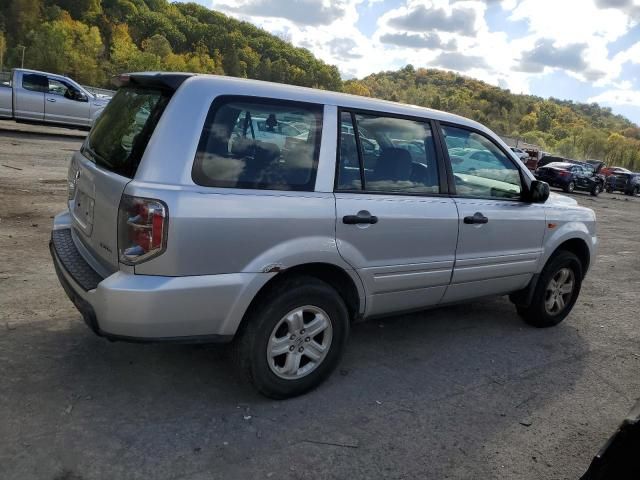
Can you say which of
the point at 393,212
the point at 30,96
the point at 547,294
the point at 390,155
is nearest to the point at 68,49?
the point at 30,96

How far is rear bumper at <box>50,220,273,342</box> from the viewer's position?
9.07 ft

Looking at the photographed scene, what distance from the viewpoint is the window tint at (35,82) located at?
1648 cm

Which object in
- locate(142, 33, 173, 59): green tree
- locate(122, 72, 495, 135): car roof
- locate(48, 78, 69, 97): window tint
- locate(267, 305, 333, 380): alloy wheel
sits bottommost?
locate(267, 305, 333, 380): alloy wheel

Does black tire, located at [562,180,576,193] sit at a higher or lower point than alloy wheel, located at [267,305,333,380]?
lower

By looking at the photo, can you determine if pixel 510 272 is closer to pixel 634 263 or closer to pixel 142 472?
pixel 142 472

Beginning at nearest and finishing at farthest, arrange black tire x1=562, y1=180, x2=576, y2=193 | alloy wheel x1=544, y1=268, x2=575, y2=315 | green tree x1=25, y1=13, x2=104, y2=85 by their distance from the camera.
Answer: alloy wheel x1=544, y1=268, x2=575, y2=315 < black tire x1=562, y1=180, x2=576, y2=193 < green tree x1=25, y1=13, x2=104, y2=85

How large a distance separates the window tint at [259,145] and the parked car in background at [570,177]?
23.1 m

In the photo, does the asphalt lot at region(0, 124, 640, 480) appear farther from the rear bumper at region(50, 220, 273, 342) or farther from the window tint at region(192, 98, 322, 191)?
the window tint at region(192, 98, 322, 191)

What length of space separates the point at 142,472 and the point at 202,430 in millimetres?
431

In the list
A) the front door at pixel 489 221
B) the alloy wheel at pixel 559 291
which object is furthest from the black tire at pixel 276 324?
the alloy wheel at pixel 559 291

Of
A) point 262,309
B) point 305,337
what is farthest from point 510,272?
point 262,309

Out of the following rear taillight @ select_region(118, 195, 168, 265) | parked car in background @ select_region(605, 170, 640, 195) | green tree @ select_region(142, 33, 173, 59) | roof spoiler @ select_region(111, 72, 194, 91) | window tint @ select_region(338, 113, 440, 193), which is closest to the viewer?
rear taillight @ select_region(118, 195, 168, 265)

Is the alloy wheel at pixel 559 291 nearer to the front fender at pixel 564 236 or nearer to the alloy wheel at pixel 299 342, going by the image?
the front fender at pixel 564 236

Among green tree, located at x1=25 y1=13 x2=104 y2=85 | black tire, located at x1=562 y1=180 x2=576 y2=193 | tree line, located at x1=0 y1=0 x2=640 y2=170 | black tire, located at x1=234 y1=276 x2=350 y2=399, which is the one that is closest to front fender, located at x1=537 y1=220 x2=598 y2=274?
black tire, located at x1=234 y1=276 x2=350 y2=399
